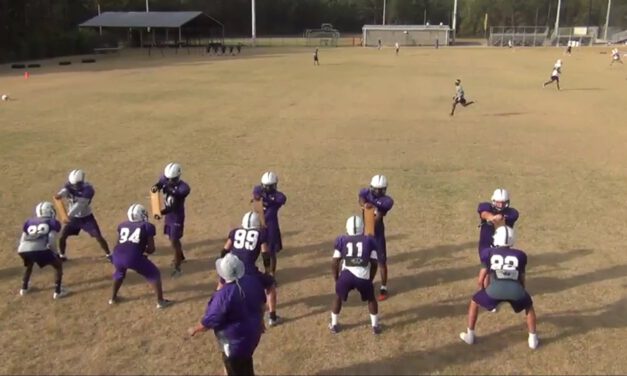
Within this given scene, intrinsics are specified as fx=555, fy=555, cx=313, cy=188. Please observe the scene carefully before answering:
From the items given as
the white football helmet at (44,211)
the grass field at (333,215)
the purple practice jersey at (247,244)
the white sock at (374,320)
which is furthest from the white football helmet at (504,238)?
the white football helmet at (44,211)

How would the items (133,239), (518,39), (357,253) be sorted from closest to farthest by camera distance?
(357,253)
(133,239)
(518,39)

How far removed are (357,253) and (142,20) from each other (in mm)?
74578

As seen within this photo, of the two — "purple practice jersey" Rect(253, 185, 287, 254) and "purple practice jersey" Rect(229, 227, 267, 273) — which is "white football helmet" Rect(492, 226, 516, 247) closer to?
"purple practice jersey" Rect(229, 227, 267, 273)

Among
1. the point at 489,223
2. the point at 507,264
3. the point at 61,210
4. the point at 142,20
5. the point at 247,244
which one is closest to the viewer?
the point at 507,264

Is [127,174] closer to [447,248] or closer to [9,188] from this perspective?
[9,188]

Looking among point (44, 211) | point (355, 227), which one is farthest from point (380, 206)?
point (44, 211)

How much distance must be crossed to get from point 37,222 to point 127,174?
23.5ft

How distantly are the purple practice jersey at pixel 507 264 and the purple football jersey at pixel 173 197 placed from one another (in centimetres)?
497

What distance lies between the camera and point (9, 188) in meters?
13.9

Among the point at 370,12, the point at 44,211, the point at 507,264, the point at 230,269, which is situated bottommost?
the point at 507,264

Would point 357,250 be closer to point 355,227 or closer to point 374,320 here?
point 355,227

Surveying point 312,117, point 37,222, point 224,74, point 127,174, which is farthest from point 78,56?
point 37,222

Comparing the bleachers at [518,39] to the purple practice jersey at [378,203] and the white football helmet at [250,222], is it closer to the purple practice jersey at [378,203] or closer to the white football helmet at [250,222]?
the purple practice jersey at [378,203]

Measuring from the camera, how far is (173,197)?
9180mm
